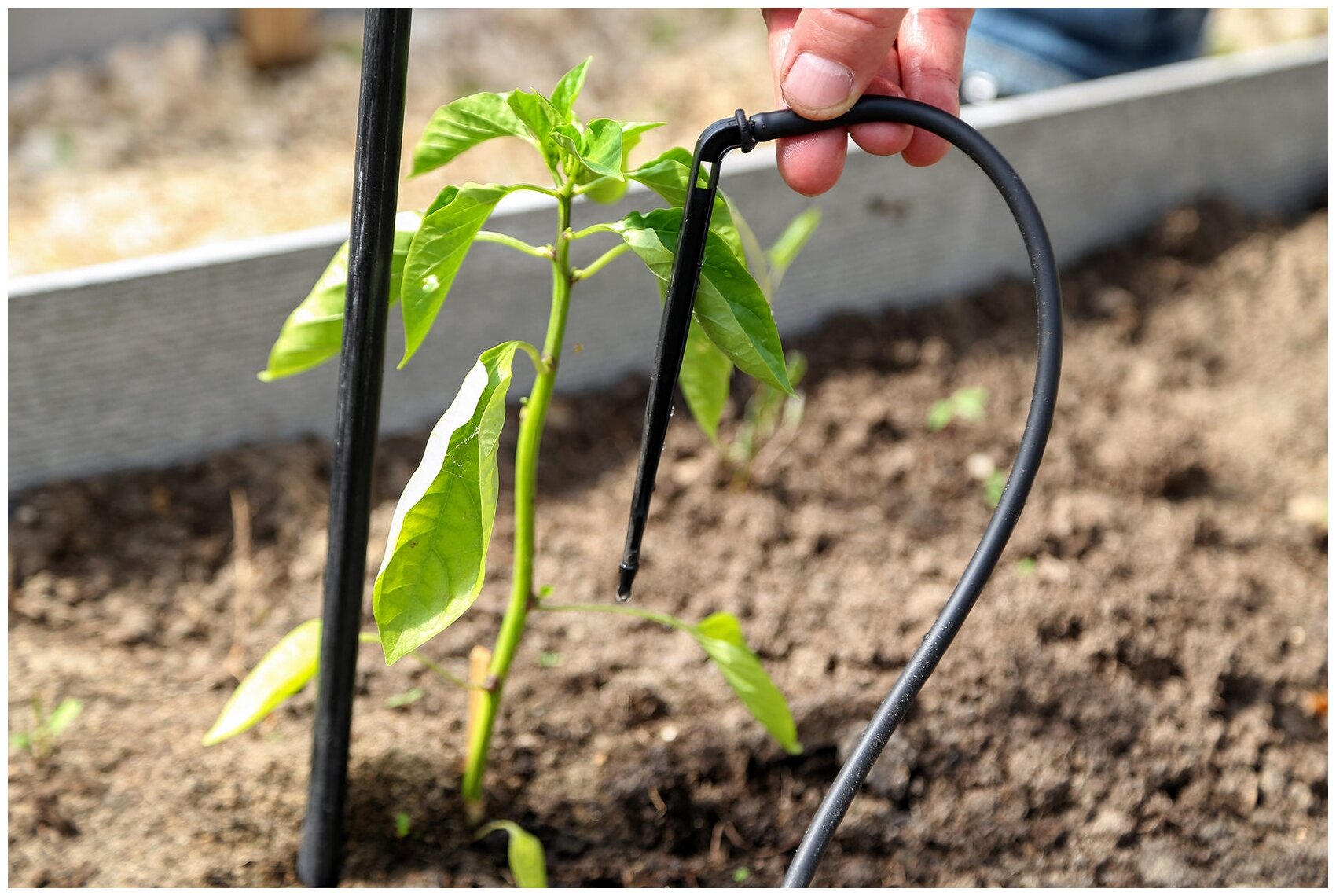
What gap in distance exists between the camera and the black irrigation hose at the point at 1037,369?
0.69 metres

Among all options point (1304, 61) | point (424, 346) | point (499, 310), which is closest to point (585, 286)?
point (499, 310)

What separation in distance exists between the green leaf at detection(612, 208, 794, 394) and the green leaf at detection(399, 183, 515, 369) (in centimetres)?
11

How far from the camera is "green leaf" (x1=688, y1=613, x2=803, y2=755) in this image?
939 mm

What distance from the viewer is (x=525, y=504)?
892mm

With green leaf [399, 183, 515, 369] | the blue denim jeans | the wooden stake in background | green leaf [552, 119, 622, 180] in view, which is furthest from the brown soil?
the wooden stake in background

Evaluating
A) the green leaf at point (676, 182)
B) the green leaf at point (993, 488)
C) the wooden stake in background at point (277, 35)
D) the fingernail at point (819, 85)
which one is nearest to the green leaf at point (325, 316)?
the green leaf at point (676, 182)

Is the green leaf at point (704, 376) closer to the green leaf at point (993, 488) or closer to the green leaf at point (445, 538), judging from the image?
the green leaf at point (445, 538)

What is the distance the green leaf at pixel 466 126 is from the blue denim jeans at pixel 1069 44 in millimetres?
1677

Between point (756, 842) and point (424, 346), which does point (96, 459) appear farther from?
point (756, 842)

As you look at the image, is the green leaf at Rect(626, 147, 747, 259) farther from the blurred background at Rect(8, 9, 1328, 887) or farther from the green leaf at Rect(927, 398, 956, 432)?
the green leaf at Rect(927, 398, 956, 432)

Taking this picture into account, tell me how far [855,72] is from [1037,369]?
24 cm

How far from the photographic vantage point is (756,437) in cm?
155

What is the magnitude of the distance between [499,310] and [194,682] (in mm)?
670

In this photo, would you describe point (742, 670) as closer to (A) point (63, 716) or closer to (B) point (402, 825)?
(B) point (402, 825)
